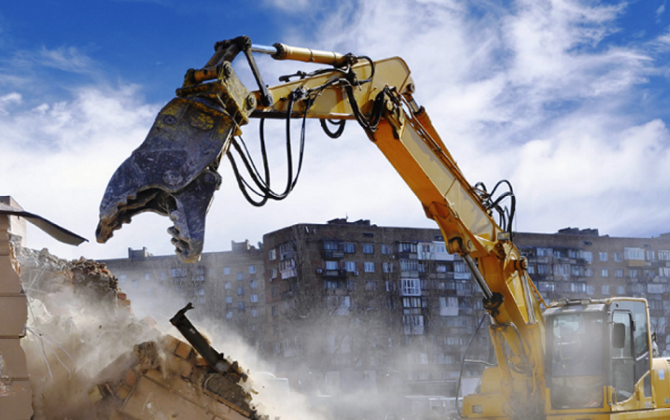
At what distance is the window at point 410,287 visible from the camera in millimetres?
64688

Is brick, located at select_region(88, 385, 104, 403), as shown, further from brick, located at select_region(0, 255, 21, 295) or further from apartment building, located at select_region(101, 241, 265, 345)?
apartment building, located at select_region(101, 241, 265, 345)

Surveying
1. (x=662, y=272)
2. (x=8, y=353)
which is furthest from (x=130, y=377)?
(x=662, y=272)

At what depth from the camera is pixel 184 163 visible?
5461 millimetres

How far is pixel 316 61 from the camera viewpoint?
759cm

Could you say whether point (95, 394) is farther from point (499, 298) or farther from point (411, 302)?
point (411, 302)

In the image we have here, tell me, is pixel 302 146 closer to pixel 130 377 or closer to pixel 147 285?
pixel 130 377

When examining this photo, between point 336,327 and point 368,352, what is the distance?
12.1ft

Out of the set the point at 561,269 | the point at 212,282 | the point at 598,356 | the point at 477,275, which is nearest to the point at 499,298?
the point at 477,275

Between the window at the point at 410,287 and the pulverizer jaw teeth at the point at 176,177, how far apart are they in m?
59.9

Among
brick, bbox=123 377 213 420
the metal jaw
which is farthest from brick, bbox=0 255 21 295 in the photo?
brick, bbox=123 377 213 420

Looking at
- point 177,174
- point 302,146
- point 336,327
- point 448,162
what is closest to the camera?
point 177,174

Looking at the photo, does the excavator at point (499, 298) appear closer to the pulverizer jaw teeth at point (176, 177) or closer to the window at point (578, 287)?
the pulverizer jaw teeth at point (176, 177)

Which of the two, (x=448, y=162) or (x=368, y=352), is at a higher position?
(x=448, y=162)

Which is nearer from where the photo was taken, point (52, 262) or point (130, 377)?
point (130, 377)
